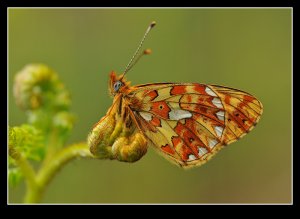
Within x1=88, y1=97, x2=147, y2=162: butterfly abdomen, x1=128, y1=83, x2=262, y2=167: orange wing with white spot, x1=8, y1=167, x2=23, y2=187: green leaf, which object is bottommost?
x1=8, y1=167, x2=23, y2=187: green leaf

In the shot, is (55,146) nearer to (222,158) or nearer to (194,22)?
(222,158)

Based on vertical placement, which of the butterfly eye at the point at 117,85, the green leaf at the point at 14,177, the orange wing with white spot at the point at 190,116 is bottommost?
the green leaf at the point at 14,177

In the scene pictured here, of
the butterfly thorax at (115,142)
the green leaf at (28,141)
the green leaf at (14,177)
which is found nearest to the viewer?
the butterfly thorax at (115,142)

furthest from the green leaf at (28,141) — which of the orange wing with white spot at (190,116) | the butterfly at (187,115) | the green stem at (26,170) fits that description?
the orange wing with white spot at (190,116)

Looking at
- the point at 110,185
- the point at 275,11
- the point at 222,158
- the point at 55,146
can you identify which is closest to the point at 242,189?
the point at 222,158

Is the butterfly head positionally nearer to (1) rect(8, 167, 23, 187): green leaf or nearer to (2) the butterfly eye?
(2) the butterfly eye

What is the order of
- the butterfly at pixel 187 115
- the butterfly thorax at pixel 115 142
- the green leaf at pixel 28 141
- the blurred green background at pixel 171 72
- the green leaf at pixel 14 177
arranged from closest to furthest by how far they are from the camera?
the butterfly thorax at pixel 115 142 → the green leaf at pixel 28 141 → the green leaf at pixel 14 177 → the butterfly at pixel 187 115 → the blurred green background at pixel 171 72

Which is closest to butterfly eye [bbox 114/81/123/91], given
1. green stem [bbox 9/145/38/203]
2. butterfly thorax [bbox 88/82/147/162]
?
butterfly thorax [bbox 88/82/147/162]

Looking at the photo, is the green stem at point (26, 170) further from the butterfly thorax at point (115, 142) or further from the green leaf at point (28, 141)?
the butterfly thorax at point (115, 142)
